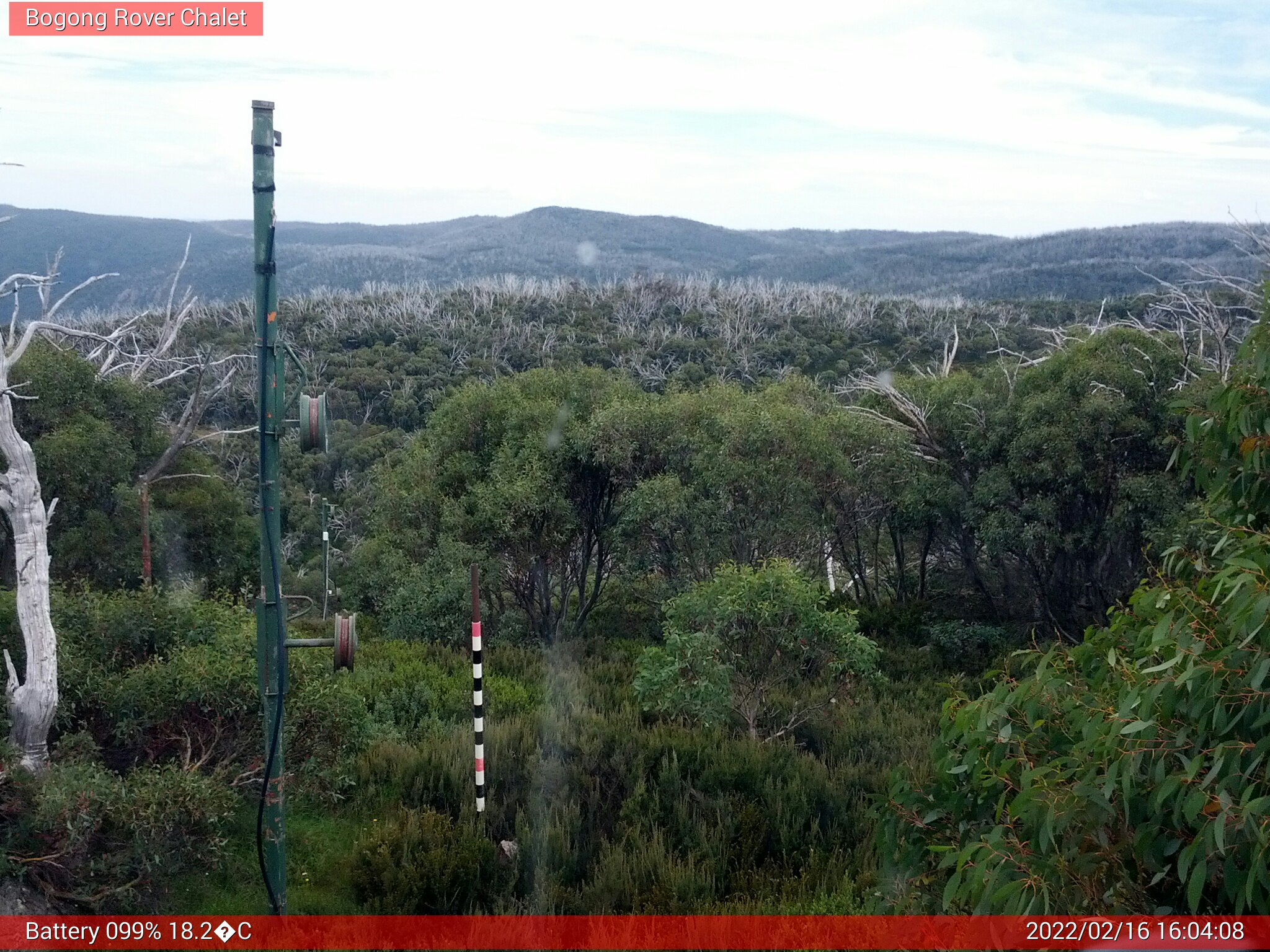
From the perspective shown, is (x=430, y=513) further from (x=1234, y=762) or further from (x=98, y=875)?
(x=1234, y=762)

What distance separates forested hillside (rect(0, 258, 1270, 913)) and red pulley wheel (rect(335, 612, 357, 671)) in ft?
4.63

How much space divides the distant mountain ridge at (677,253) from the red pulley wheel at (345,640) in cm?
4110

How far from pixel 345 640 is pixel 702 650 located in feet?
14.5

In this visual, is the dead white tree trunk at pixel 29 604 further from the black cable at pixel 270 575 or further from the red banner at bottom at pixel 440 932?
the black cable at pixel 270 575

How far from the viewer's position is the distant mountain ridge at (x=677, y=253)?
170 ft

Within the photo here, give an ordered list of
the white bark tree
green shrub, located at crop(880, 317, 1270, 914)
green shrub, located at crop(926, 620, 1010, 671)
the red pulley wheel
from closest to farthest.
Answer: green shrub, located at crop(880, 317, 1270, 914) → the red pulley wheel → the white bark tree → green shrub, located at crop(926, 620, 1010, 671)

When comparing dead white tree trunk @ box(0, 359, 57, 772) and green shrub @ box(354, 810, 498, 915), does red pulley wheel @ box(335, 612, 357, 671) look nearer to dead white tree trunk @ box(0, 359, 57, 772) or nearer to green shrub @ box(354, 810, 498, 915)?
green shrub @ box(354, 810, 498, 915)

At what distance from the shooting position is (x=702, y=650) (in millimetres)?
8945

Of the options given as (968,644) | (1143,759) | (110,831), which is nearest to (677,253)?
(968,644)

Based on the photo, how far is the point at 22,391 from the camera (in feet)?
46.6

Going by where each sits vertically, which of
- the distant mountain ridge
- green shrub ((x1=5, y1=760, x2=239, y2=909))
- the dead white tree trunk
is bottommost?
green shrub ((x1=5, y1=760, x2=239, y2=909))

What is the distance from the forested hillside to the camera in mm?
2756

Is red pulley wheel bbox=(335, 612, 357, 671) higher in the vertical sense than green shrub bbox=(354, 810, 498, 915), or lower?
higher

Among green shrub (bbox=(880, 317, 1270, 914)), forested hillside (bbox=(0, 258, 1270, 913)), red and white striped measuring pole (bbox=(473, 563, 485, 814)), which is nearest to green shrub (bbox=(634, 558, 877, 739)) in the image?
forested hillside (bbox=(0, 258, 1270, 913))
